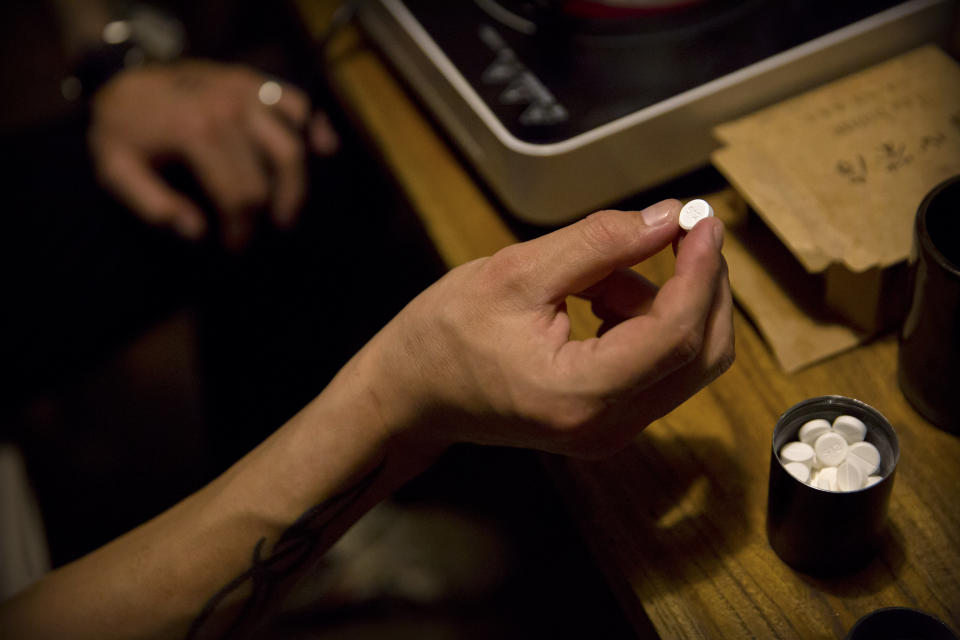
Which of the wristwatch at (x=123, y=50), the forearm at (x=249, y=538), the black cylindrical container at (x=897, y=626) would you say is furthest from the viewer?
the wristwatch at (x=123, y=50)

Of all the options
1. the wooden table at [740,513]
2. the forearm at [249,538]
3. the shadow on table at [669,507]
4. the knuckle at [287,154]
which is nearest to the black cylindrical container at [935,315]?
the wooden table at [740,513]

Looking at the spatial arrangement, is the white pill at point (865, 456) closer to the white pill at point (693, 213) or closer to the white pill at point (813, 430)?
the white pill at point (813, 430)

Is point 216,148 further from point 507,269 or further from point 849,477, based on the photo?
point 849,477

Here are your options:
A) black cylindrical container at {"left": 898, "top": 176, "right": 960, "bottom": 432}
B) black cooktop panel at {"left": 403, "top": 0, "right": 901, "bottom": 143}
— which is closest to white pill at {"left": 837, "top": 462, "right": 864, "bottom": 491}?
black cylindrical container at {"left": 898, "top": 176, "right": 960, "bottom": 432}

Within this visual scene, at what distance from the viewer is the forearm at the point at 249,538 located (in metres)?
0.54

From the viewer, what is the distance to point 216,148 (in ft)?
3.06

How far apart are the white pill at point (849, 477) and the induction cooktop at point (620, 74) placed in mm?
308

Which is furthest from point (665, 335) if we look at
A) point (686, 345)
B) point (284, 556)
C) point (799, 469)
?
point (284, 556)

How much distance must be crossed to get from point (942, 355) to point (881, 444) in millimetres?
75

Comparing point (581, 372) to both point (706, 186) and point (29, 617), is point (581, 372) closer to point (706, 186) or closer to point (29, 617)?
point (706, 186)

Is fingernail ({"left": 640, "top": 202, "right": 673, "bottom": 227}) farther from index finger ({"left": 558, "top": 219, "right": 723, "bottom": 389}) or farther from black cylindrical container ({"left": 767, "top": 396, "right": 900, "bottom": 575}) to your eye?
black cylindrical container ({"left": 767, "top": 396, "right": 900, "bottom": 575})

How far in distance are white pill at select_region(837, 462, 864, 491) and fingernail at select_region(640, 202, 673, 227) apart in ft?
0.57

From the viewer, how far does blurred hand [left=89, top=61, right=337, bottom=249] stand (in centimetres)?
91

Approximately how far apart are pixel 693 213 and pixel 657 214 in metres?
0.02
